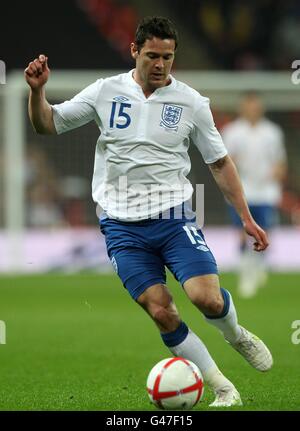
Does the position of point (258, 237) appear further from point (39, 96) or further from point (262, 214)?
point (262, 214)

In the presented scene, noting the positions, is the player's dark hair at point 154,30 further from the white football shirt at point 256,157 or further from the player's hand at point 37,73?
the white football shirt at point 256,157

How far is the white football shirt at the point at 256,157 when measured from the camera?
15.1m

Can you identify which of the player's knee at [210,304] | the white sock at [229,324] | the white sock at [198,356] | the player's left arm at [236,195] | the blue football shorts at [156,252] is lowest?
the white sock at [198,356]

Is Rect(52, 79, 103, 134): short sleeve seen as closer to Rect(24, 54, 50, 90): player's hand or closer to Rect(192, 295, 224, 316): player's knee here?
Rect(24, 54, 50, 90): player's hand

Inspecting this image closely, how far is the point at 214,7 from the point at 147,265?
58.0 ft

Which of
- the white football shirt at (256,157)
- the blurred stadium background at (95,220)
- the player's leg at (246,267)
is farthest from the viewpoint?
the white football shirt at (256,157)

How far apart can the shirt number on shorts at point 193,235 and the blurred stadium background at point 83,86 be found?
11163 millimetres

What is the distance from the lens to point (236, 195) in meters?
6.68

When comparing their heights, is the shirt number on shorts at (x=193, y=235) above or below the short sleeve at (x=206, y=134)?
below

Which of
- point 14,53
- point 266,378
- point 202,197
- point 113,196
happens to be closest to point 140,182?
point 113,196

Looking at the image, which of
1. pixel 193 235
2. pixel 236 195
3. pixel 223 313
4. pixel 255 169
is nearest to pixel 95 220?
pixel 255 169

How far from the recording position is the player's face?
6.36 meters

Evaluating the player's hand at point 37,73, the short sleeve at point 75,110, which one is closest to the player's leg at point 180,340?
the short sleeve at point 75,110

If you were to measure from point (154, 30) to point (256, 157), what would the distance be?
29.7ft
